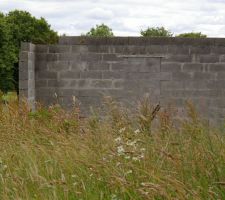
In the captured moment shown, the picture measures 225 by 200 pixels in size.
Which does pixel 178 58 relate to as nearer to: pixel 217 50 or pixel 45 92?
pixel 217 50

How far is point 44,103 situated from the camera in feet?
32.4

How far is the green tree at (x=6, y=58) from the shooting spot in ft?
113

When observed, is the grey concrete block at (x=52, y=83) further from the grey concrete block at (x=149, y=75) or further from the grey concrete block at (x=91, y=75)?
the grey concrete block at (x=149, y=75)

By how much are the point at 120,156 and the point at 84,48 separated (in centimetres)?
559

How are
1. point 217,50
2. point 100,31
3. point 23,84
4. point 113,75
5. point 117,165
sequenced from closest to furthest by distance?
point 117,165, point 23,84, point 217,50, point 113,75, point 100,31

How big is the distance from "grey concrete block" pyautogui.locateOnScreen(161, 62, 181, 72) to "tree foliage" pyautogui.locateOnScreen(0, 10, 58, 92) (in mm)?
24728

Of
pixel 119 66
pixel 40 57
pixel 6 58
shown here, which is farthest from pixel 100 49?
pixel 6 58

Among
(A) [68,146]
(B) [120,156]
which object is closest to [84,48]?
(A) [68,146]

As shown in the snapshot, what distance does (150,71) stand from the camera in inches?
380

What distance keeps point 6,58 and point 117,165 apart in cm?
3338

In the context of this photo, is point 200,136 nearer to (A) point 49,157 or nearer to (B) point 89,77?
(A) point 49,157

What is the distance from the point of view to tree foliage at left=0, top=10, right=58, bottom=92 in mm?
35375

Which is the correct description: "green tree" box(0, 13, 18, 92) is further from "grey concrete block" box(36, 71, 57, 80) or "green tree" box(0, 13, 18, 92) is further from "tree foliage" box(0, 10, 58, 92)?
"grey concrete block" box(36, 71, 57, 80)

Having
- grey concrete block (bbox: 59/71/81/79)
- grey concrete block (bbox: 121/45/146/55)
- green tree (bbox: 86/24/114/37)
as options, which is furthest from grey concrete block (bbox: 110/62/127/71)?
green tree (bbox: 86/24/114/37)
